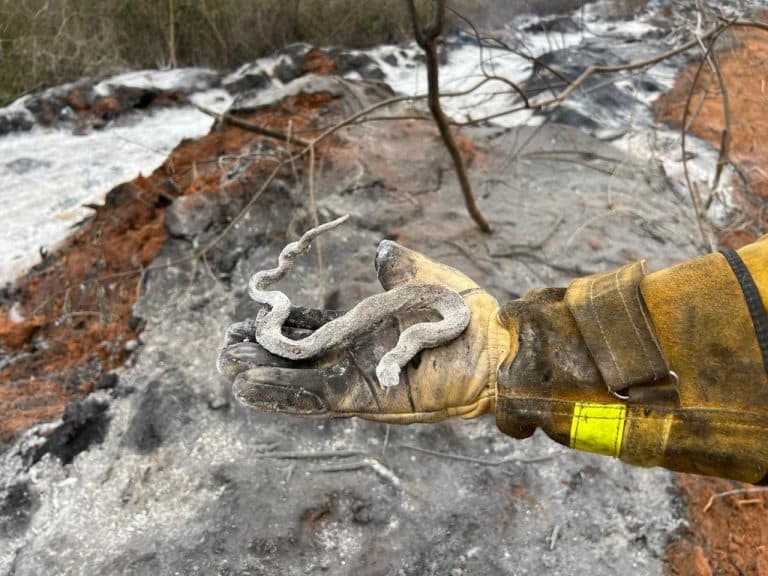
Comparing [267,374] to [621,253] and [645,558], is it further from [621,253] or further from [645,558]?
[621,253]

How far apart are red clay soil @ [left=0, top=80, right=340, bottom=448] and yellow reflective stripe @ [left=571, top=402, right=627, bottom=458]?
2.69 m

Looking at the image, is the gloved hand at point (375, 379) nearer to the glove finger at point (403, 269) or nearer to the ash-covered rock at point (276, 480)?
the glove finger at point (403, 269)

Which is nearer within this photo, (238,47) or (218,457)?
(218,457)

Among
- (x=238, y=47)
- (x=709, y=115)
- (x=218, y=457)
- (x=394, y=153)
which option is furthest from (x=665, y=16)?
(x=218, y=457)

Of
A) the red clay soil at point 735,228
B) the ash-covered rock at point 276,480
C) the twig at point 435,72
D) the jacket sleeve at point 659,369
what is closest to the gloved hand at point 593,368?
the jacket sleeve at point 659,369

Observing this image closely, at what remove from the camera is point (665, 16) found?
11.9 metres

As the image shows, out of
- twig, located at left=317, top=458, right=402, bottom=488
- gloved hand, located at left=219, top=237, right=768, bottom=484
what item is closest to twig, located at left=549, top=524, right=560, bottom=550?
twig, located at left=317, top=458, right=402, bottom=488

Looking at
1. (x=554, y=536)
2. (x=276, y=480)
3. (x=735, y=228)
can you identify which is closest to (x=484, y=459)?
(x=554, y=536)

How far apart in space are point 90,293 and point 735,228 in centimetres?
495

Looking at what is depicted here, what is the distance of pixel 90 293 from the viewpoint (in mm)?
3775

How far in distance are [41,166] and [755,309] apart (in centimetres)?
593

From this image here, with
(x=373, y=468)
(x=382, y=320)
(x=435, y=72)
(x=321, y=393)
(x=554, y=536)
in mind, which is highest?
(x=435, y=72)

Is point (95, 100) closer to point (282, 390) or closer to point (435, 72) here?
point (435, 72)

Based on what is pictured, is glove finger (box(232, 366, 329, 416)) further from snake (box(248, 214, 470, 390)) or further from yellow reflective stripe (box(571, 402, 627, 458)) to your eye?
yellow reflective stripe (box(571, 402, 627, 458))
